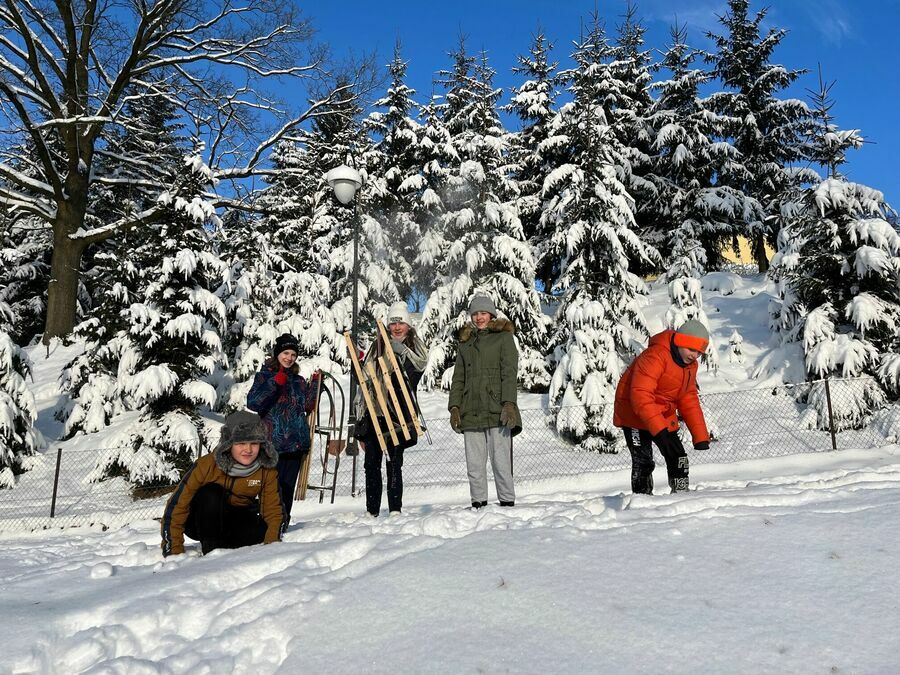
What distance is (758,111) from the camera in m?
25.9

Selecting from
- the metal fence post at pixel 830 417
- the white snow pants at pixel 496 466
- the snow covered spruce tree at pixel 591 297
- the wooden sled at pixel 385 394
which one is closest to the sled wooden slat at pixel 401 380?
the wooden sled at pixel 385 394

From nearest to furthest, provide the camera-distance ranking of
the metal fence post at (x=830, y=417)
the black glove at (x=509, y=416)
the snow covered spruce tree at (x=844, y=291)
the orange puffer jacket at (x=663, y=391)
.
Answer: the orange puffer jacket at (x=663, y=391) < the black glove at (x=509, y=416) < the metal fence post at (x=830, y=417) < the snow covered spruce tree at (x=844, y=291)

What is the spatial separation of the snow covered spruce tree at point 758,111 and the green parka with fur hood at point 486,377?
23511 mm

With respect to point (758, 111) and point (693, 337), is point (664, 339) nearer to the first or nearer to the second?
point (693, 337)

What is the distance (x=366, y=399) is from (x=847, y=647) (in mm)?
3843

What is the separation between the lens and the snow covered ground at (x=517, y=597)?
223 centimetres

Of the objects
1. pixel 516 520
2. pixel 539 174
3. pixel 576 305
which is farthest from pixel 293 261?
pixel 516 520

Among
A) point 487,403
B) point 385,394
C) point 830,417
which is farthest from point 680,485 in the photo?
point 830,417

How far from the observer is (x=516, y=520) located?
4004mm

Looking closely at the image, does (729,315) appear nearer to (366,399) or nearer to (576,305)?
(576,305)

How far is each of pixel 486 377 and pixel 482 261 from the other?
12.2 metres

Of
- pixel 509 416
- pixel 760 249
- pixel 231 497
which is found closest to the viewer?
pixel 231 497

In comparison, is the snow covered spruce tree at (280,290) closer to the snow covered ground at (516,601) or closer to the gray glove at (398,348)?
the gray glove at (398,348)

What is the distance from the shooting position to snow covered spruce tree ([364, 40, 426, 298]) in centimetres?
2130
